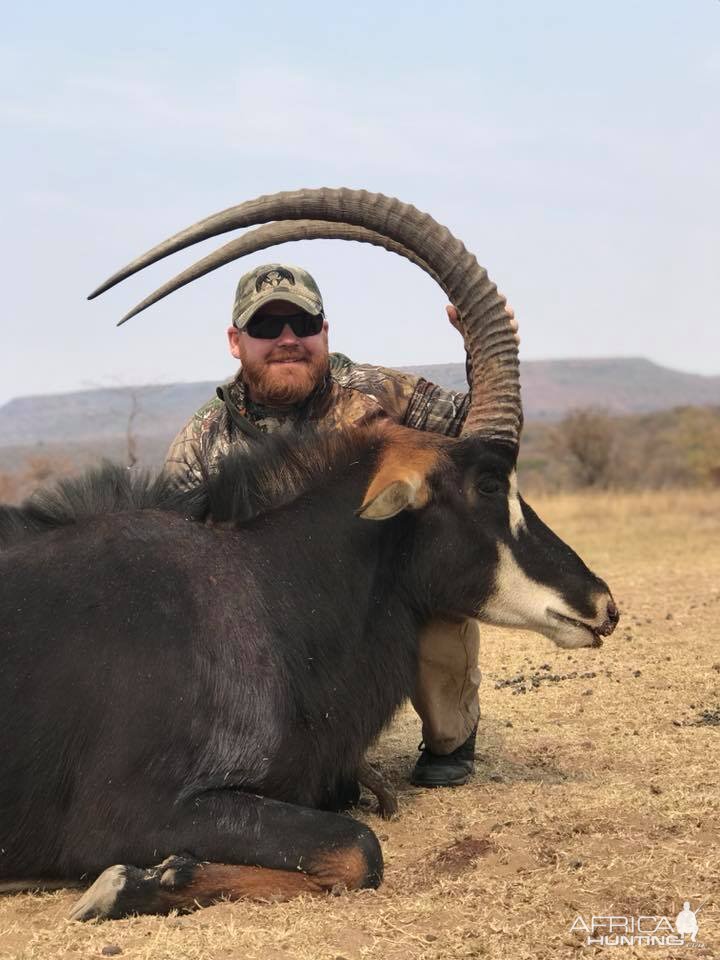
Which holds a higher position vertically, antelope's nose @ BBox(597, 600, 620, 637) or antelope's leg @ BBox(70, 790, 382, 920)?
antelope's nose @ BBox(597, 600, 620, 637)

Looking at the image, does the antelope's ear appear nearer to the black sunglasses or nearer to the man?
the man

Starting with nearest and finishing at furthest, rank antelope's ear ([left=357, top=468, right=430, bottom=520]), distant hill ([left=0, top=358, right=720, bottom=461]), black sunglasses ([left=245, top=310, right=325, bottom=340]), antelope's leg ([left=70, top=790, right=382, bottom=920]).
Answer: antelope's leg ([left=70, top=790, right=382, bottom=920])
antelope's ear ([left=357, top=468, right=430, bottom=520])
black sunglasses ([left=245, top=310, right=325, bottom=340])
distant hill ([left=0, top=358, right=720, bottom=461])

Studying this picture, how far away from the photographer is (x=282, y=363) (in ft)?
24.2

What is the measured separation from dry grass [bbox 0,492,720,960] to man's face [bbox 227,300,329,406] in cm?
248

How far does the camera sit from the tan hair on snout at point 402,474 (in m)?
5.44

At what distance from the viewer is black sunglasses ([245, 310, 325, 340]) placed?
7.46m

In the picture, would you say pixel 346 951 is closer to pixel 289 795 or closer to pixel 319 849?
pixel 319 849

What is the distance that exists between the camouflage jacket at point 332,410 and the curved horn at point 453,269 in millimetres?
659

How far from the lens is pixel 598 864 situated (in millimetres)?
5094

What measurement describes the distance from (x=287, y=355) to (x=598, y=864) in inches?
145

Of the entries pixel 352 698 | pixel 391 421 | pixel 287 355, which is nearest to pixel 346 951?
pixel 352 698

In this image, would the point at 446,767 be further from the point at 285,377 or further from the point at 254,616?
the point at 285,377

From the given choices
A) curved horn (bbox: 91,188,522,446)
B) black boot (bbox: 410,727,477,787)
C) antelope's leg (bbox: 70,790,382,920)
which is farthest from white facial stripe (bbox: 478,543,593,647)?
antelope's leg (bbox: 70,790,382,920)

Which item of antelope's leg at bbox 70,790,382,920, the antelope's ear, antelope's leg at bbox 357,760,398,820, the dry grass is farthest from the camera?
antelope's leg at bbox 357,760,398,820
